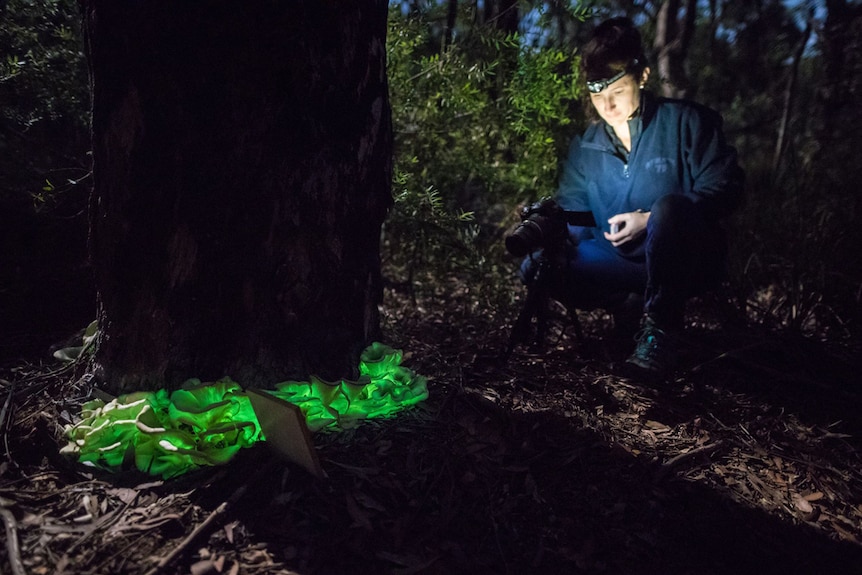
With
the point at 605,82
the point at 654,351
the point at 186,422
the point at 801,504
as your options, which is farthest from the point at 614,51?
the point at 186,422

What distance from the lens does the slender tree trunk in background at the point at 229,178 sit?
1.60 metres

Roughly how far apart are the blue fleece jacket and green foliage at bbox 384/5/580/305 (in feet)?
1.50

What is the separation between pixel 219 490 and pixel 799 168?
4.83 m

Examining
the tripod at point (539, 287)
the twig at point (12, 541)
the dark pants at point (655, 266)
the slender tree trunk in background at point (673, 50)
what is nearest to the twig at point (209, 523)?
the twig at point (12, 541)

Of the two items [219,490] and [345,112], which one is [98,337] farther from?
[345,112]

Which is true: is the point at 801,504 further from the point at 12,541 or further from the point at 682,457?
the point at 12,541

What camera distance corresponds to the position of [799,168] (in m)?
4.16

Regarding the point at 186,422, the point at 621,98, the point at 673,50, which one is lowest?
the point at 186,422

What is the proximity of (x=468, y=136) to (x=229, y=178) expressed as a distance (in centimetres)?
196

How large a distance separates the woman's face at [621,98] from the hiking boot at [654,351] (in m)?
1.03

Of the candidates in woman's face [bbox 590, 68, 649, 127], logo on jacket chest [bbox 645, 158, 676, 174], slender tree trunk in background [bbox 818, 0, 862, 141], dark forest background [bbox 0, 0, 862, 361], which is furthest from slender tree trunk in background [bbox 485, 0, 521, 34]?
slender tree trunk in background [bbox 818, 0, 862, 141]

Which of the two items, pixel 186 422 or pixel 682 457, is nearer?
pixel 186 422

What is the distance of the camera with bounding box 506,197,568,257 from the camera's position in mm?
2162

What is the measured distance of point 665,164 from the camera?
2.43 meters
